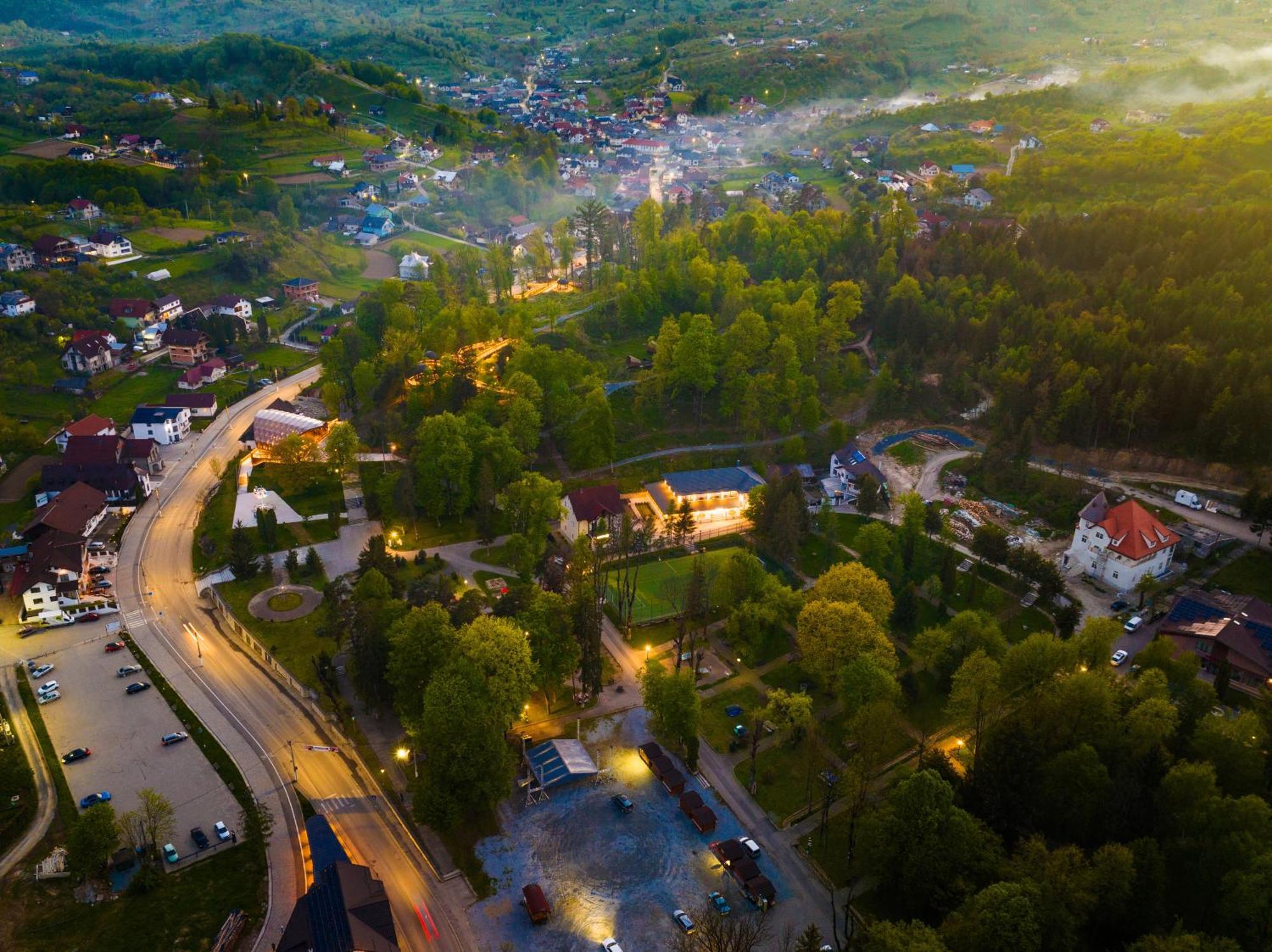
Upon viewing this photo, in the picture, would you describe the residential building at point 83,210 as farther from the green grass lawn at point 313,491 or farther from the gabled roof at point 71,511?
the green grass lawn at point 313,491

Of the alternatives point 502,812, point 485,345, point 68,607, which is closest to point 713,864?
point 502,812

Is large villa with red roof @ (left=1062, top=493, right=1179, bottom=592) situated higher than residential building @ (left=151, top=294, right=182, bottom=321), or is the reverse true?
large villa with red roof @ (left=1062, top=493, right=1179, bottom=592)

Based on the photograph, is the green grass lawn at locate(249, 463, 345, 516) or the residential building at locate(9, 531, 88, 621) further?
the green grass lawn at locate(249, 463, 345, 516)

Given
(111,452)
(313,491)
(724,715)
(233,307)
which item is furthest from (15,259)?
(724,715)

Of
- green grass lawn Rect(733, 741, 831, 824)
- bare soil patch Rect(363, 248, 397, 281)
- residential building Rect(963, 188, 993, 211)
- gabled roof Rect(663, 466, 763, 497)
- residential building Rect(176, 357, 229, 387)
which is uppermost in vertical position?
residential building Rect(963, 188, 993, 211)

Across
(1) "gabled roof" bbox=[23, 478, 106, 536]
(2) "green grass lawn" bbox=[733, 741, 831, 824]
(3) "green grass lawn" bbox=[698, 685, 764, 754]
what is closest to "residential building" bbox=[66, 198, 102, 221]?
(1) "gabled roof" bbox=[23, 478, 106, 536]

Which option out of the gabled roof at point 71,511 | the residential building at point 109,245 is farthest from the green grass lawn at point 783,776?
the residential building at point 109,245

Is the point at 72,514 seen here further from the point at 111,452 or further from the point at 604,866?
the point at 604,866

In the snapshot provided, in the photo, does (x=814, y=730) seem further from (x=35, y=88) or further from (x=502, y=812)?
(x=35, y=88)

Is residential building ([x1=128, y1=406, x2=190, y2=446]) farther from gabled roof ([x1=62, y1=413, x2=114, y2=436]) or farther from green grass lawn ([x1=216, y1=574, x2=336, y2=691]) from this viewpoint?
green grass lawn ([x1=216, y1=574, x2=336, y2=691])
